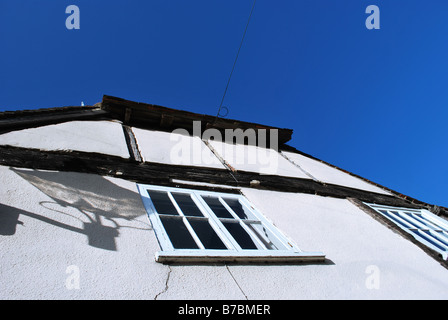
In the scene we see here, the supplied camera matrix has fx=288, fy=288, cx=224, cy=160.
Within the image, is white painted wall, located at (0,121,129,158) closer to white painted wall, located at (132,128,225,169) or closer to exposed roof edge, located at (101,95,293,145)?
white painted wall, located at (132,128,225,169)

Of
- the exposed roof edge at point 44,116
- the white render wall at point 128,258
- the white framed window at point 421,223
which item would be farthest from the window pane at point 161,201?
the white framed window at point 421,223

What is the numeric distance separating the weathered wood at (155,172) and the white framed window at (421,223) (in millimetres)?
297

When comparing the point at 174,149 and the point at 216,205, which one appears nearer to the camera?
the point at 216,205

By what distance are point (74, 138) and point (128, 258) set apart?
3162 mm

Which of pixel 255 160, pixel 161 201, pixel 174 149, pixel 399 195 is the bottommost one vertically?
pixel 399 195

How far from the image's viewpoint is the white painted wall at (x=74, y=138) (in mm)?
4098

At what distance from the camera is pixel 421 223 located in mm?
5680

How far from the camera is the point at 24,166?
344 cm

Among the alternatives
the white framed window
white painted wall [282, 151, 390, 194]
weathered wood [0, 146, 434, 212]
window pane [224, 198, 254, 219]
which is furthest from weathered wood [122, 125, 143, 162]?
the white framed window

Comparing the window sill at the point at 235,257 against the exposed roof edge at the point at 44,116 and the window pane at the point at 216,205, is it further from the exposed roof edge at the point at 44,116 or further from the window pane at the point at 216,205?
the exposed roof edge at the point at 44,116

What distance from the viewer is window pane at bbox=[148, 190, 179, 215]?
407cm

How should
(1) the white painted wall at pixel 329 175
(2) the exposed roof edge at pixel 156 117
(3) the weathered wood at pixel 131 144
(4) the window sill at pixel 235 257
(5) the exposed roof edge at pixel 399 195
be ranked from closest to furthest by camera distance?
(4) the window sill at pixel 235 257
(3) the weathered wood at pixel 131 144
(5) the exposed roof edge at pixel 399 195
(1) the white painted wall at pixel 329 175
(2) the exposed roof edge at pixel 156 117

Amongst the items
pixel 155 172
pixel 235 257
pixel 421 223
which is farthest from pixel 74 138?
pixel 421 223

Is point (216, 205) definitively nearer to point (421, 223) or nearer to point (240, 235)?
point (240, 235)
